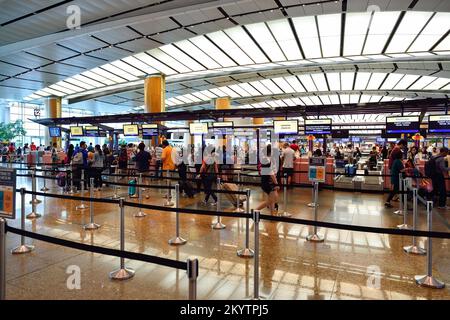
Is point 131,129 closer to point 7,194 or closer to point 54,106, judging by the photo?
point 7,194

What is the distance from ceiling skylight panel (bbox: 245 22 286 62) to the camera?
15.2m

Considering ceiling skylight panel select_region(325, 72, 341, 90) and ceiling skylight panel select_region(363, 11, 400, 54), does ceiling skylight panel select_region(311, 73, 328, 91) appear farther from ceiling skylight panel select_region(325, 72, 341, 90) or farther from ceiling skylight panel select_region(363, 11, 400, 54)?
ceiling skylight panel select_region(363, 11, 400, 54)

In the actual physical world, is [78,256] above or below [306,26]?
below

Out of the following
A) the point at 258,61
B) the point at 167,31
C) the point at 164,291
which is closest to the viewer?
the point at 164,291

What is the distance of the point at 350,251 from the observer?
18.0ft

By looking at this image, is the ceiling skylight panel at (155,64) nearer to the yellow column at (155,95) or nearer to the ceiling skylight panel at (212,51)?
the yellow column at (155,95)

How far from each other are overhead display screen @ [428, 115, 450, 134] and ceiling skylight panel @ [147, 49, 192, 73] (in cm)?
1430

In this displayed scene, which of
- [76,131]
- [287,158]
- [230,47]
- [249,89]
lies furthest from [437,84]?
[76,131]

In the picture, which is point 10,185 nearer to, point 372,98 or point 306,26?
point 306,26

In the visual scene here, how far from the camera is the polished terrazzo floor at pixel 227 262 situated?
387cm

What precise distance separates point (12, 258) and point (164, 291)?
2814mm

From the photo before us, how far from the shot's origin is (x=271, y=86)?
31281 mm

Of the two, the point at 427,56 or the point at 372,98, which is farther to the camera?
the point at 372,98

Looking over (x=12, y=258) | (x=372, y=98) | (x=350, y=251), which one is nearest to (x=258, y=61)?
(x=350, y=251)
